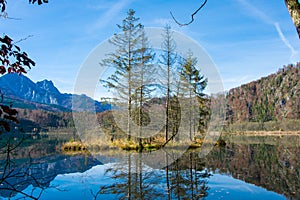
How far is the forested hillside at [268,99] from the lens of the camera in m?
117

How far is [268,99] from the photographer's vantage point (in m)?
137

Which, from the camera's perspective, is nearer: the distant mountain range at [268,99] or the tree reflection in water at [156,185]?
the tree reflection in water at [156,185]

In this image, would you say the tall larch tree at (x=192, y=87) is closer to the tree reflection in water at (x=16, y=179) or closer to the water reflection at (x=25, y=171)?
the water reflection at (x=25, y=171)

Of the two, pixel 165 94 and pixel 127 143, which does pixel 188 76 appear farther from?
pixel 127 143

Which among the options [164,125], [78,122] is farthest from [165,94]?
[78,122]

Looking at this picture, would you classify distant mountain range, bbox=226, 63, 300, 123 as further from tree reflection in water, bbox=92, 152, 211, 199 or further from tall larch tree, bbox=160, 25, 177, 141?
tree reflection in water, bbox=92, 152, 211, 199

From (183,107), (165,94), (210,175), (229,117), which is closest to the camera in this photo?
(210,175)

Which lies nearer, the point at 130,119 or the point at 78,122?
the point at 130,119

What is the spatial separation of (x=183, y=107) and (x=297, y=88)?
427 feet

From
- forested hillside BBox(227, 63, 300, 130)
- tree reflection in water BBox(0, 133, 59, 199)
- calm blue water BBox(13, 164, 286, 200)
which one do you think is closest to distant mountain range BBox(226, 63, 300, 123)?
forested hillside BBox(227, 63, 300, 130)

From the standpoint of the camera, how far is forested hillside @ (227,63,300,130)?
117 m

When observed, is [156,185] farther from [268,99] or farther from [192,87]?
[268,99]

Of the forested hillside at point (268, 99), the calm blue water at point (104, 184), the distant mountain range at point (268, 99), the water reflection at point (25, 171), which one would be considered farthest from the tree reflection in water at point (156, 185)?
the distant mountain range at point (268, 99)

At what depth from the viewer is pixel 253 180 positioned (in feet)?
27.3
